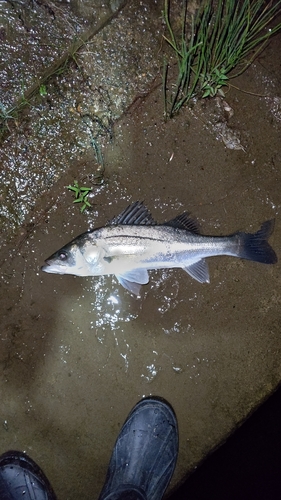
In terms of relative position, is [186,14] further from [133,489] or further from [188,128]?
[133,489]

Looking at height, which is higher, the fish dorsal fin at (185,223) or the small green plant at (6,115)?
the small green plant at (6,115)

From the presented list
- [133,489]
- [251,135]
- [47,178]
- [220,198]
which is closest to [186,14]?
[251,135]

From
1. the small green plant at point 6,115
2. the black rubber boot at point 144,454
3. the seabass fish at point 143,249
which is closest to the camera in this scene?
the seabass fish at point 143,249

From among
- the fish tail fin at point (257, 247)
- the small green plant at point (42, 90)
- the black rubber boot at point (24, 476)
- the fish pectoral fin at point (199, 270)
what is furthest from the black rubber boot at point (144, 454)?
the small green plant at point (42, 90)

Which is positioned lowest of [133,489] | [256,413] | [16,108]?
[133,489]

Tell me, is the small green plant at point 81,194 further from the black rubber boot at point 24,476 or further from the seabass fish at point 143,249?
the black rubber boot at point 24,476

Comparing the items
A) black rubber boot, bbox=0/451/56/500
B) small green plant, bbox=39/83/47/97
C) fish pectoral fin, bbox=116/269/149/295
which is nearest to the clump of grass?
small green plant, bbox=39/83/47/97

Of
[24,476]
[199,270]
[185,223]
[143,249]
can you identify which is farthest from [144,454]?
[185,223]

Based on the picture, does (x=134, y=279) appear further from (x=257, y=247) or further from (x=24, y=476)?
(x=24, y=476)
